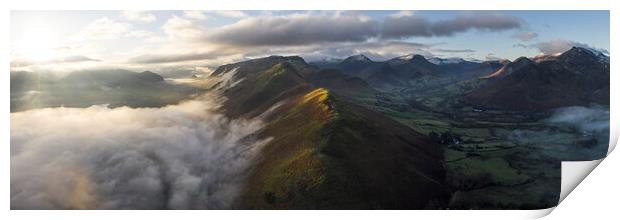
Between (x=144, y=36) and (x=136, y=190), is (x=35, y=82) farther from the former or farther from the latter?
(x=136, y=190)

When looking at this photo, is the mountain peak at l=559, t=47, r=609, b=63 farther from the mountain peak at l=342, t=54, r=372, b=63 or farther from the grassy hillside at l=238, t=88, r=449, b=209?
the mountain peak at l=342, t=54, r=372, b=63

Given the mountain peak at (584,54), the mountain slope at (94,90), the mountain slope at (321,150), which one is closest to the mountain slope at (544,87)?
the mountain peak at (584,54)

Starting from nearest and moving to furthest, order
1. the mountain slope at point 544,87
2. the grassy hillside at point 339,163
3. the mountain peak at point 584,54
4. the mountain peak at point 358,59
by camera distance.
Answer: the grassy hillside at point 339,163, the mountain peak at point 584,54, the mountain peak at point 358,59, the mountain slope at point 544,87

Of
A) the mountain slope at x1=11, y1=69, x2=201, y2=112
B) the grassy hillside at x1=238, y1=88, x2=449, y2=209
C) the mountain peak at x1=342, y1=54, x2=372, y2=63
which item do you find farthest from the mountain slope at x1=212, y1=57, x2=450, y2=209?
the mountain slope at x1=11, y1=69, x2=201, y2=112

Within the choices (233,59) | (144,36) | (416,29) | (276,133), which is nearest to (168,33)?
(144,36)

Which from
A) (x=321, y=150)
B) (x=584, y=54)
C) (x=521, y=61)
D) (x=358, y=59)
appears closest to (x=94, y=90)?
(x=321, y=150)

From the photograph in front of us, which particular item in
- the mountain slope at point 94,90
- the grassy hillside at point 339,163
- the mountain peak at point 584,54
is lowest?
the grassy hillside at point 339,163

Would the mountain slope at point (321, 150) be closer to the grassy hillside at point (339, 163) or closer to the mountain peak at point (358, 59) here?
the grassy hillside at point (339, 163)

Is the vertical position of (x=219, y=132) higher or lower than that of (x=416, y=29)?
lower
